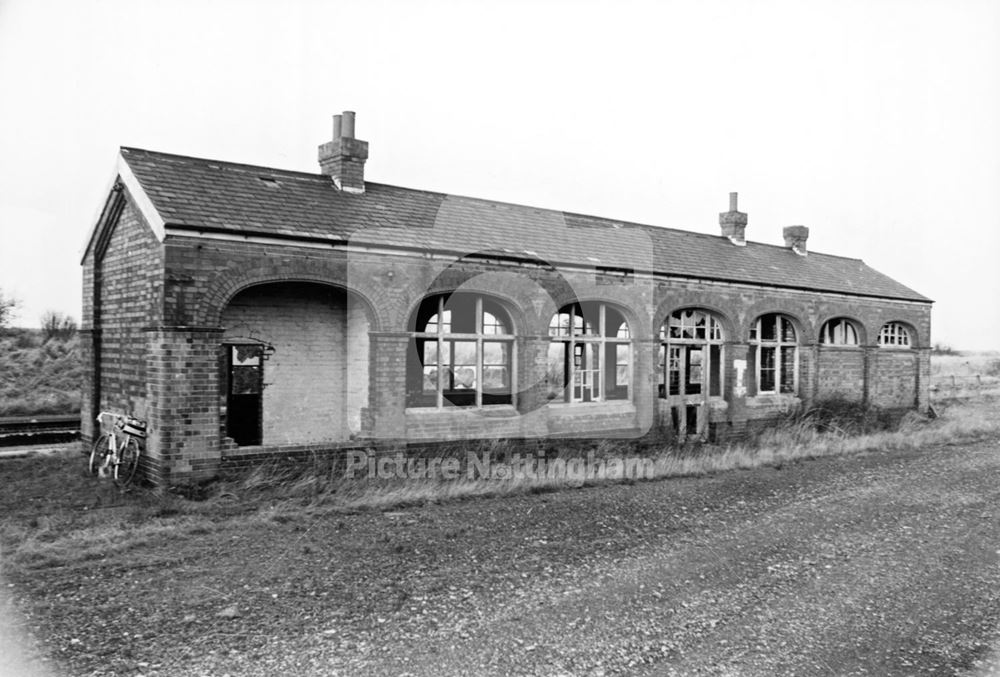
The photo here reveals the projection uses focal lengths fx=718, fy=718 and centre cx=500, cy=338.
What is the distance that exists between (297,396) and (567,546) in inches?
225

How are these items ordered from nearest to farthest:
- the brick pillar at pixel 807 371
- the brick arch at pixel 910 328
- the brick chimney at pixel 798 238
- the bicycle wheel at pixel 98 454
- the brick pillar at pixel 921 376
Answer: the bicycle wheel at pixel 98 454, the brick pillar at pixel 807 371, the brick arch at pixel 910 328, the brick chimney at pixel 798 238, the brick pillar at pixel 921 376

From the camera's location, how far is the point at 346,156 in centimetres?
1285

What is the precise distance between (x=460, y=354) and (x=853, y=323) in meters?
12.3

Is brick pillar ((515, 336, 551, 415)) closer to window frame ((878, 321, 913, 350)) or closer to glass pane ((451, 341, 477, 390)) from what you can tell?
glass pane ((451, 341, 477, 390))

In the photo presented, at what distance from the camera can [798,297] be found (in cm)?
1834

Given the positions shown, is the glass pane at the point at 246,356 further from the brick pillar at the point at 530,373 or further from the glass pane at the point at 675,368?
the glass pane at the point at 675,368

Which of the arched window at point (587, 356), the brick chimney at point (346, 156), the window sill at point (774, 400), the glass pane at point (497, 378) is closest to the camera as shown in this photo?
the brick chimney at point (346, 156)

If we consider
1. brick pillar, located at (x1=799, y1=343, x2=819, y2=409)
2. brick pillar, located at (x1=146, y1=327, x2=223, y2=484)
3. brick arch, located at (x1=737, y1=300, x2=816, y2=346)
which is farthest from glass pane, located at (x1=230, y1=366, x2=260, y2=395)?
brick pillar, located at (x1=799, y1=343, x2=819, y2=409)

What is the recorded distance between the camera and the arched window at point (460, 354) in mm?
12523

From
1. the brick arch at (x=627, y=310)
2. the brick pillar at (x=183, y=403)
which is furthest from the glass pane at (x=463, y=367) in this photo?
the brick pillar at (x=183, y=403)

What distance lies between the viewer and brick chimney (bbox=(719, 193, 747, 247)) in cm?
2009

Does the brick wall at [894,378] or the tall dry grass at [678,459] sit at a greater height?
the brick wall at [894,378]

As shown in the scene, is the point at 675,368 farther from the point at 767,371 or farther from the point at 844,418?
the point at 844,418

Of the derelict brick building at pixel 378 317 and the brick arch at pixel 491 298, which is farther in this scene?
the brick arch at pixel 491 298
